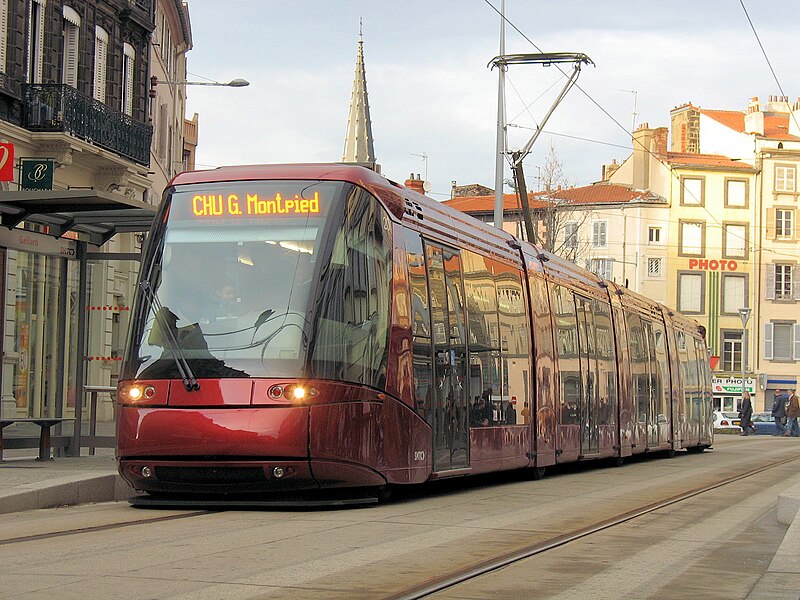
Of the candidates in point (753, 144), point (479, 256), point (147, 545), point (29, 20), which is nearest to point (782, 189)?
point (753, 144)

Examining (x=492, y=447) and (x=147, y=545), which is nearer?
(x=147, y=545)

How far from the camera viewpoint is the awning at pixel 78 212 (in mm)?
14562

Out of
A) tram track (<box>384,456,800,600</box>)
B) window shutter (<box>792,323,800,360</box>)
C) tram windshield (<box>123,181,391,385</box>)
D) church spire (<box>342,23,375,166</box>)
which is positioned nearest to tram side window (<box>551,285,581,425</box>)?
tram track (<box>384,456,800,600</box>)

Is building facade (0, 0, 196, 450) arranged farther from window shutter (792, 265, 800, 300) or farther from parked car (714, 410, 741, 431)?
window shutter (792, 265, 800, 300)

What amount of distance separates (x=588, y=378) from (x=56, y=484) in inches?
418

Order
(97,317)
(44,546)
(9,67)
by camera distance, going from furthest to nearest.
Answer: (9,67) < (97,317) < (44,546)

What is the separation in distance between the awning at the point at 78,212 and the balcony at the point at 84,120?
1082 cm

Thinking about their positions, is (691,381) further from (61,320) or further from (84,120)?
(61,320)

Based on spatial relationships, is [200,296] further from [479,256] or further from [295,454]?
[479,256]

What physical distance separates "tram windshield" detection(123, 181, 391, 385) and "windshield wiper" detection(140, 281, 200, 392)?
11 millimetres

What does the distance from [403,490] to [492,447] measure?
1325mm

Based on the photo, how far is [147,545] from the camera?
8.82 meters

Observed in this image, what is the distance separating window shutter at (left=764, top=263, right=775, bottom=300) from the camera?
82.6 meters

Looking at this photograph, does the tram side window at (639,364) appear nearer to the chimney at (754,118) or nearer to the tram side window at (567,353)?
the tram side window at (567,353)
